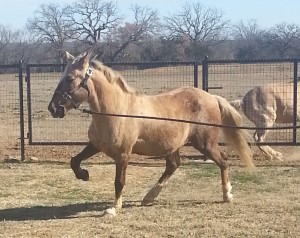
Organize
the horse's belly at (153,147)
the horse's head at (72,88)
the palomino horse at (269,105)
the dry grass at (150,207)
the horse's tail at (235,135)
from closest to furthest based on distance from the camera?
the dry grass at (150,207), the horse's head at (72,88), the horse's belly at (153,147), the horse's tail at (235,135), the palomino horse at (269,105)

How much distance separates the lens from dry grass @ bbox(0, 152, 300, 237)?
6.57 metres

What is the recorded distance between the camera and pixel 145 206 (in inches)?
306

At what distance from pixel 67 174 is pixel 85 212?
2.67 metres

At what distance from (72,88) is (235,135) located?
241 cm

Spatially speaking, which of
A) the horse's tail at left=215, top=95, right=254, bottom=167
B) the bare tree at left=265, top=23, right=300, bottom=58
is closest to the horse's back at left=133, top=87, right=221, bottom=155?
the horse's tail at left=215, top=95, right=254, bottom=167

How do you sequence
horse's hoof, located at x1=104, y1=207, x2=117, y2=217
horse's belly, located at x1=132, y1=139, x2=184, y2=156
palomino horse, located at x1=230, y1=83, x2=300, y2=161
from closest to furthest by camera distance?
horse's hoof, located at x1=104, y1=207, x2=117, y2=217, horse's belly, located at x1=132, y1=139, x2=184, y2=156, palomino horse, located at x1=230, y1=83, x2=300, y2=161

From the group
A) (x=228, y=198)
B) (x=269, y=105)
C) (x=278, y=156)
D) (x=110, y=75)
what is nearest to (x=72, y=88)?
(x=110, y=75)

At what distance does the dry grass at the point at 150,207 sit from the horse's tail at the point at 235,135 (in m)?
0.53

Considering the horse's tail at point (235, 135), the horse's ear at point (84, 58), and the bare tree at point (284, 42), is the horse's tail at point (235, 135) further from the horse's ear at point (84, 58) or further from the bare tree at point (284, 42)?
the bare tree at point (284, 42)

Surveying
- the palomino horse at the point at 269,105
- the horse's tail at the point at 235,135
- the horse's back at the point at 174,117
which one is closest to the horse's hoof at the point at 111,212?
the horse's back at the point at 174,117

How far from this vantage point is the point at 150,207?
25.2ft

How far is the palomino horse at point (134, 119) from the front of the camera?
710cm

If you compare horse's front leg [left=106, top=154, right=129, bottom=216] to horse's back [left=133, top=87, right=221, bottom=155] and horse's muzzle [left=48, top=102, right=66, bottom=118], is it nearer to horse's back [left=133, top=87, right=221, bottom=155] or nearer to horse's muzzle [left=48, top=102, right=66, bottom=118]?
horse's back [left=133, top=87, right=221, bottom=155]

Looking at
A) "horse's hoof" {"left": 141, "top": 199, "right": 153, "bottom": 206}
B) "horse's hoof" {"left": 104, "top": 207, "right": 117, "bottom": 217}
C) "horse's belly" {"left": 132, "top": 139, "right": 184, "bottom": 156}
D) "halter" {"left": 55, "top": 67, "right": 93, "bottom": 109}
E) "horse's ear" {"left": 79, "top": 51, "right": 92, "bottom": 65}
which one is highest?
"horse's ear" {"left": 79, "top": 51, "right": 92, "bottom": 65}
